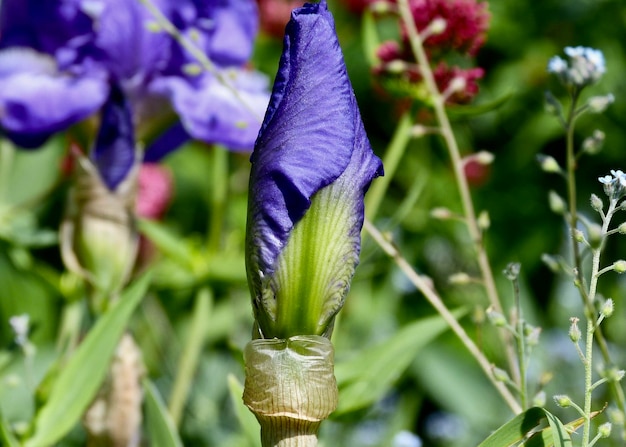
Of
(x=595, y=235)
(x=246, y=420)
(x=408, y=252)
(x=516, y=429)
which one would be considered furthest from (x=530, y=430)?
(x=408, y=252)

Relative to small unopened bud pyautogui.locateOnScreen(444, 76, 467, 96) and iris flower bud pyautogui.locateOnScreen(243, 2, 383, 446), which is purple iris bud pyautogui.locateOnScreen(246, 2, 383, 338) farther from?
small unopened bud pyautogui.locateOnScreen(444, 76, 467, 96)

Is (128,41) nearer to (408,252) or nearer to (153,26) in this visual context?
(153,26)

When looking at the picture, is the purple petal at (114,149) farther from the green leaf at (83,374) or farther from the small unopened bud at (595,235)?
the small unopened bud at (595,235)

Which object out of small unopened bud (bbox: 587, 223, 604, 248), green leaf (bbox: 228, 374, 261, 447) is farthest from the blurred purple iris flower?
small unopened bud (bbox: 587, 223, 604, 248)

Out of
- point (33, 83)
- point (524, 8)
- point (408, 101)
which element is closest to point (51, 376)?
point (33, 83)

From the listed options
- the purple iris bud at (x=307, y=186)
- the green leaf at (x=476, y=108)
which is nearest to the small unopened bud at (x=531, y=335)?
the purple iris bud at (x=307, y=186)

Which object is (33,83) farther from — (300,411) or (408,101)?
(300,411)
